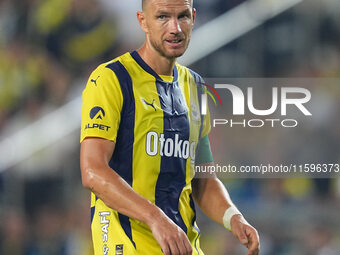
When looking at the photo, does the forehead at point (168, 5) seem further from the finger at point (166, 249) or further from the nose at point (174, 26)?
the finger at point (166, 249)

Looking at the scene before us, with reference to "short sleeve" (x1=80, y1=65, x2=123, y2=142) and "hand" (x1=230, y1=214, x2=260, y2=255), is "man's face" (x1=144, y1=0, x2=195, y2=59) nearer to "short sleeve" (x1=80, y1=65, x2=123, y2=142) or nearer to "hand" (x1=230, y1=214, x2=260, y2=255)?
"short sleeve" (x1=80, y1=65, x2=123, y2=142)

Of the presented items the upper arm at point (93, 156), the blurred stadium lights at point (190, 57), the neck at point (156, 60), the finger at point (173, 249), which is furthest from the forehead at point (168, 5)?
the blurred stadium lights at point (190, 57)

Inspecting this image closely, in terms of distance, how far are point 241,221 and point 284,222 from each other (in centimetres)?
246

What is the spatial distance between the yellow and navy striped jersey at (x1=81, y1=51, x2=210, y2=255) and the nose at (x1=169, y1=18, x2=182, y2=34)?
0.62ft

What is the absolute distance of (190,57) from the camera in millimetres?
4543

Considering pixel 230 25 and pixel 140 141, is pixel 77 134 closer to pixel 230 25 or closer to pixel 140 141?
pixel 230 25

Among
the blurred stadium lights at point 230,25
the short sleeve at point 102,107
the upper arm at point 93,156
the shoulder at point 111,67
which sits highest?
the blurred stadium lights at point 230,25

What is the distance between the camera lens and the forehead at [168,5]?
6.45 feet

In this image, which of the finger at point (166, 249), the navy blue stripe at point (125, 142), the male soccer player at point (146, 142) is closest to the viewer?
the finger at point (166, 249)

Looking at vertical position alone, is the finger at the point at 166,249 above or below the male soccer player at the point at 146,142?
below

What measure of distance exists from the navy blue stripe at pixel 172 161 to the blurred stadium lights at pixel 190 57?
2416mm

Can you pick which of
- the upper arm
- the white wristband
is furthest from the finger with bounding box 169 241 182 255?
the white wristband

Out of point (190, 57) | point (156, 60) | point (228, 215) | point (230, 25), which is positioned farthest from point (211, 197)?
point (230, 25)

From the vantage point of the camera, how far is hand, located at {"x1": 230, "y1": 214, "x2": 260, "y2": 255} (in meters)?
1.95
